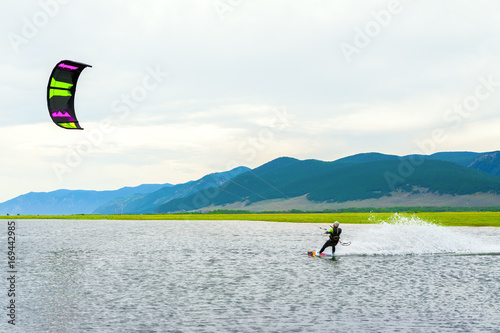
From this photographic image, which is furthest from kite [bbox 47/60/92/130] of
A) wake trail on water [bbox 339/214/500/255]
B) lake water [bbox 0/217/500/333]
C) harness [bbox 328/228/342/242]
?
wake trail on water [bbox 339/214/500/255]

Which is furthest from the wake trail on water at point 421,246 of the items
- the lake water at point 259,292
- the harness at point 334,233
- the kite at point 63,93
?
the kite at point 63,93

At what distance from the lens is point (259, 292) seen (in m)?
29.7

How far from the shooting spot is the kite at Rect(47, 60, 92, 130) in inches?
1035

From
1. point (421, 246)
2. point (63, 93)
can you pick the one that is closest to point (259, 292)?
point (63, 93)

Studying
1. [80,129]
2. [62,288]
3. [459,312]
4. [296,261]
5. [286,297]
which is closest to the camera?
[459,312]

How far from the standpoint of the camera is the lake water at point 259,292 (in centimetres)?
2217

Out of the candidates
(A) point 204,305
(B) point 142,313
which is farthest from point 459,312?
(B) point 142,313

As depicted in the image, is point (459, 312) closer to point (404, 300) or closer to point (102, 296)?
point (404, 300)

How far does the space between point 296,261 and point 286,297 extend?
16.9 m

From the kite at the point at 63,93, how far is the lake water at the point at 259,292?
9307mm

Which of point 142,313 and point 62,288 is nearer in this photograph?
point 142,313

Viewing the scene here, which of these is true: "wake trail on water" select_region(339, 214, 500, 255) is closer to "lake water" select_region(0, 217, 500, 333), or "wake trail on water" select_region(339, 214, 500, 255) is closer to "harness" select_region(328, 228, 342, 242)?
"lake water" select_region(0, 217, 500, 333)

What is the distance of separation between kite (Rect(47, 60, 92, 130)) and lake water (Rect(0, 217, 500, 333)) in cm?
931

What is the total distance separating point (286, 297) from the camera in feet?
92.8
